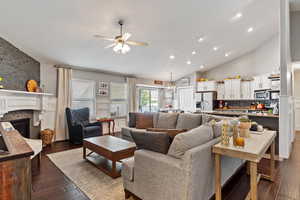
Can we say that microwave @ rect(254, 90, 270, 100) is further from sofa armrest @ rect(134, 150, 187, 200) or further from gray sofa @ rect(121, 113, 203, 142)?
sofa armrest @ rect(134, 150, 187, 200)

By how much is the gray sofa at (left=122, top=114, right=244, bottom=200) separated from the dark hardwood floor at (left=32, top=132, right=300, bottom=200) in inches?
25.9

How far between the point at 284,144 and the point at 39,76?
6.54 meters

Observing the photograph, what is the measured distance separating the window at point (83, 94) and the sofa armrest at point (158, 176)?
14.4 feet

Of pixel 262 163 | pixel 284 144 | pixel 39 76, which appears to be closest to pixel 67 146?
pixel 39 76

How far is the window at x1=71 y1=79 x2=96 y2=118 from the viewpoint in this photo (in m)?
5.47

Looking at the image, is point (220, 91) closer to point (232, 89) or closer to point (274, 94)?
point (232, 89)

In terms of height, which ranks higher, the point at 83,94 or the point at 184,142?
the point at 83,94

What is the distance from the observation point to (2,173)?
3.19 ft

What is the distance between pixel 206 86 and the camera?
736cm

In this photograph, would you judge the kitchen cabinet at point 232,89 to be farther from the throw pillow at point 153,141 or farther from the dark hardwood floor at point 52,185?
the dark hardwood floor at point 52,185

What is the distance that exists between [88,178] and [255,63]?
7.40 m

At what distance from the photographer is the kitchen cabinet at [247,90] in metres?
6.30

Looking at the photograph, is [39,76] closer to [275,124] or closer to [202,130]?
[202,130]

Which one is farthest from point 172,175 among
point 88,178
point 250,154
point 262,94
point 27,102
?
point 262,94
